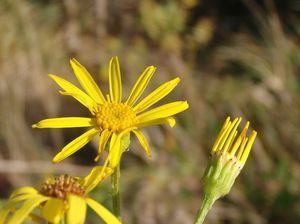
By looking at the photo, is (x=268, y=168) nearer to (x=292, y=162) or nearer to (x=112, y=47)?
(x=292, y=162)

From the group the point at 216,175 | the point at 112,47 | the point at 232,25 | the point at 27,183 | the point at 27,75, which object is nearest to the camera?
the point at 216,175

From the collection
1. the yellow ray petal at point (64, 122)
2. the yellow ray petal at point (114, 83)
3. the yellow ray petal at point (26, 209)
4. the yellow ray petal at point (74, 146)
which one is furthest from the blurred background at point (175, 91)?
the yellow ray petal at point (26, 209)

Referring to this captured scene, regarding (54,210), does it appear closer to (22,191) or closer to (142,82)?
(22,191)

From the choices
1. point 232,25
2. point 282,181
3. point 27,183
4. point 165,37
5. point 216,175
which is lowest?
point 27,183

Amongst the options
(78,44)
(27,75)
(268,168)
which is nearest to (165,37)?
(78,44)

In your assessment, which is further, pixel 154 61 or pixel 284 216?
pixel 154 61

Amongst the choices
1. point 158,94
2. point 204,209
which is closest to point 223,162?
point 204,209
